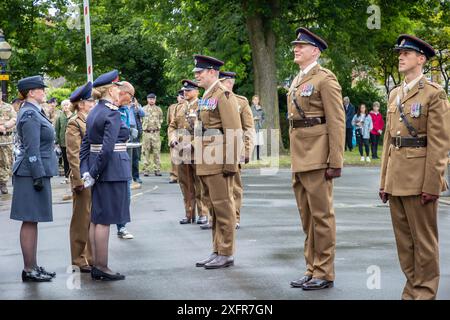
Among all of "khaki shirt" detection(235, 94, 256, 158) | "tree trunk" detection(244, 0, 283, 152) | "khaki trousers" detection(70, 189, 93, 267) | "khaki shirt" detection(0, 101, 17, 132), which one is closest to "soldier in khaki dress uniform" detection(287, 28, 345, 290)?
"khaki trousers" detection(70, 189, 93, 267)

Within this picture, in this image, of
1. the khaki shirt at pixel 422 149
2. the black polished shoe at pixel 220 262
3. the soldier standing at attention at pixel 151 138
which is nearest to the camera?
the khaki shirt at pixel 422 149

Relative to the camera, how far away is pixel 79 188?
10062 mm

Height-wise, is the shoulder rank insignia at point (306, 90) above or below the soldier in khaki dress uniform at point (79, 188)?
above

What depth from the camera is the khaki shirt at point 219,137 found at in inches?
391

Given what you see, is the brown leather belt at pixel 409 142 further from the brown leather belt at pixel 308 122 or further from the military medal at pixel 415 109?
the brown leather belt at pixel 308 122

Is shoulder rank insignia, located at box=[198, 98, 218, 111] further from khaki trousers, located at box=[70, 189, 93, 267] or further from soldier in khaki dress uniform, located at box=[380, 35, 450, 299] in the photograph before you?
soldier in khaki dress uniform, located at box=[380, 35, 450, 299]

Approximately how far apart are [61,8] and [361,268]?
1329 inches

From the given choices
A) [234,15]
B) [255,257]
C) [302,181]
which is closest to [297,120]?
[302,181]

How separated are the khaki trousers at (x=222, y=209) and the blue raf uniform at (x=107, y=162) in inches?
40.3

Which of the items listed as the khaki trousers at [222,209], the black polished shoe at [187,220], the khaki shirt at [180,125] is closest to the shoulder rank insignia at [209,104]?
the khaki trousers at [222,209]

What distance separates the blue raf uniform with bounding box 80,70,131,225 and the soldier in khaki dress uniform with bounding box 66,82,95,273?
2.11ft

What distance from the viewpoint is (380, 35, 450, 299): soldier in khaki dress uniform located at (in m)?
7.61

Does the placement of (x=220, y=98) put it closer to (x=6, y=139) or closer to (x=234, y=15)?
(x=6, y=139)

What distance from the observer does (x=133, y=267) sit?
9992 millimetres
